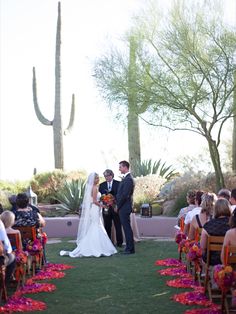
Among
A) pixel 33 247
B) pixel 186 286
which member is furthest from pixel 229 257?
pixel 33 247

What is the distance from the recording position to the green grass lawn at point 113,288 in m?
7.86

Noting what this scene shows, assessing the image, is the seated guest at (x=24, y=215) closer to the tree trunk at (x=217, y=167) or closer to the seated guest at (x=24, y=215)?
the seated guest at (x=24, y=215)

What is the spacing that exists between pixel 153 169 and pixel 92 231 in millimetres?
11229

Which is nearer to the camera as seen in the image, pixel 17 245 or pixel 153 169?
pixel 17 245

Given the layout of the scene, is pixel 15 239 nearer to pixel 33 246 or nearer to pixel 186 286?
pixel 33 246

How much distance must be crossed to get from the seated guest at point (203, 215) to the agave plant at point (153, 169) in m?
15.0

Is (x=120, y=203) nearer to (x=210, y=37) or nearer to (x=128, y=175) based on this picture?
(x=128, y=175)

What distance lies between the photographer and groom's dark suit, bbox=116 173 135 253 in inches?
505

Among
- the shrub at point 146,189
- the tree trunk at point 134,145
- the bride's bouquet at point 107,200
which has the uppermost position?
the tree trunk at point 134,145

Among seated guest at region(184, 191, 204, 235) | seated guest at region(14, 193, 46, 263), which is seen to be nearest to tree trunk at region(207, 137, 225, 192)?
seated guest at region(184, 191, 204, 235)

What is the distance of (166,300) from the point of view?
26.9ft

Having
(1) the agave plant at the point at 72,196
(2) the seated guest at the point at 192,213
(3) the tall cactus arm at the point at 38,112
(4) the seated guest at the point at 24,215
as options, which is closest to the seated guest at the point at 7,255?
(4) the seated guest at the point at 24,215

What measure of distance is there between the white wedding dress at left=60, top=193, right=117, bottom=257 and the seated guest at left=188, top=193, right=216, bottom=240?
A: 12.9 feet

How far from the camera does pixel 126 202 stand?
42.4 feet
